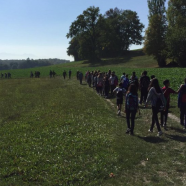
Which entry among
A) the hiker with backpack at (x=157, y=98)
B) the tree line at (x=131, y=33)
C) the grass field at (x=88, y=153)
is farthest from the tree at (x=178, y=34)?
the hiker with backpack at (x=157, y=98)

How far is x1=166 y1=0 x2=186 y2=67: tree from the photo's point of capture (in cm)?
5197

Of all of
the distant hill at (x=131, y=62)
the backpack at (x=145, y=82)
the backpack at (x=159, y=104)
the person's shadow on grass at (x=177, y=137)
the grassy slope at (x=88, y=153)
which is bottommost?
the grassy slope at (x=88, y=153)

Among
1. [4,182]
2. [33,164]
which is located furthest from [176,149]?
[4,182]

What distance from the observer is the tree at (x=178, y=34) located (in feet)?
171

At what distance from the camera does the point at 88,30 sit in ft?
287

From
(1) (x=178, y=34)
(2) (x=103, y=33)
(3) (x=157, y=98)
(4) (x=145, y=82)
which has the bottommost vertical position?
(3) (x=157, y=98)

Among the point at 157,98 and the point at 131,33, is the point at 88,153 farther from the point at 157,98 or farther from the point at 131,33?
the point at 131,33

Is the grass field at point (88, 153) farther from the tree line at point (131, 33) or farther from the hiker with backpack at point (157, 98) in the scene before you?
the tree line at point (131, 33)

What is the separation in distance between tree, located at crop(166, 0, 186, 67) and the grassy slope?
44.1 metres

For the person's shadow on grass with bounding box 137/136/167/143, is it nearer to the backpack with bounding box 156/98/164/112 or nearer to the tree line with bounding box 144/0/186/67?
the backpack with bounding box 156/98/164/112

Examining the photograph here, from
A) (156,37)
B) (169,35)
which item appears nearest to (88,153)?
(169,35)

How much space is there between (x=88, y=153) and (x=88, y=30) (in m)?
83.7

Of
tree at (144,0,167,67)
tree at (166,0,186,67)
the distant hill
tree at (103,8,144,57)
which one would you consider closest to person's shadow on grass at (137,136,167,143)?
tree at (166,0,186,67)

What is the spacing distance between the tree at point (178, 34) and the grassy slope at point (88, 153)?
4405cm
